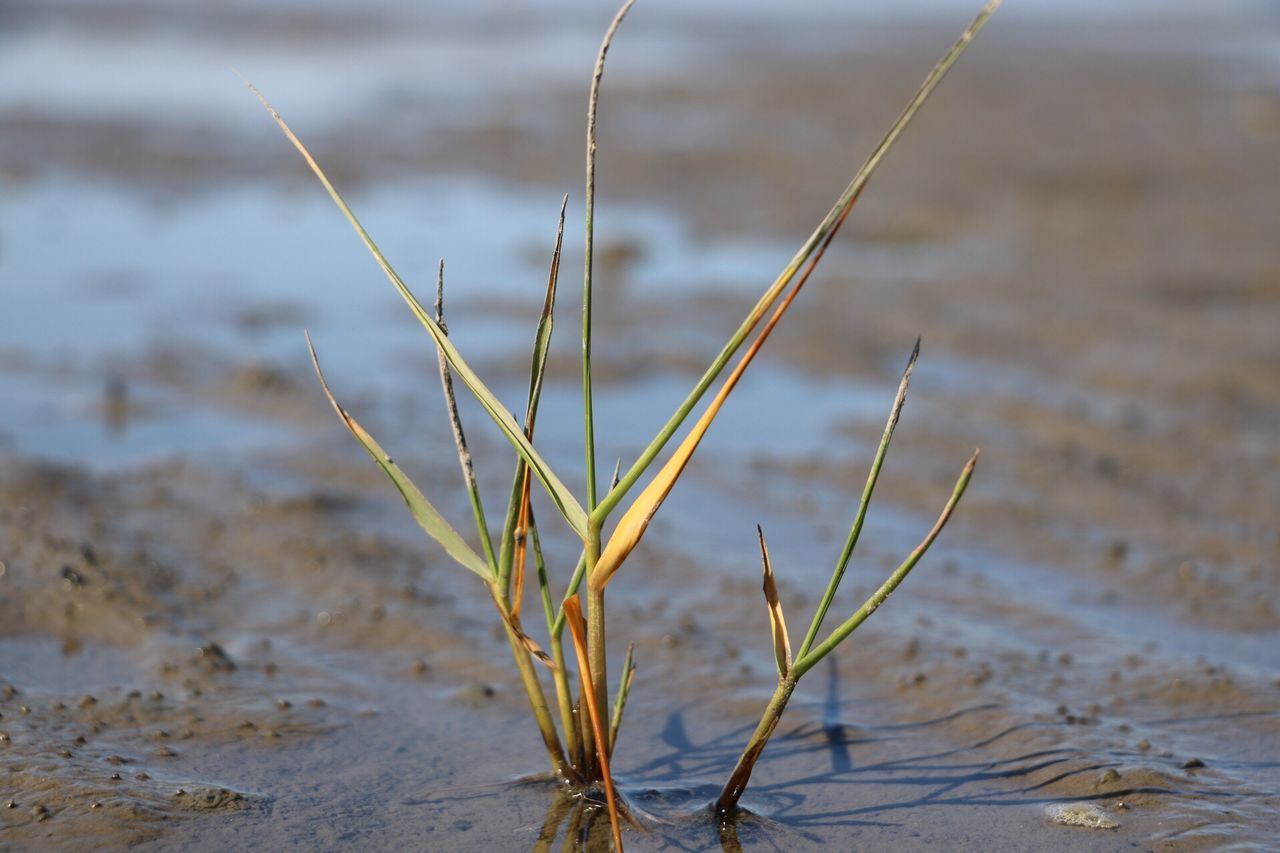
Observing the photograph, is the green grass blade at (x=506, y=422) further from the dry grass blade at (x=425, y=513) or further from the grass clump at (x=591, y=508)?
the dry grass blade at (x=425, y=513)

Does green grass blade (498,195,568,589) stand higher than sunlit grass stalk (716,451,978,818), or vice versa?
green grass blade (498,195,568,589)

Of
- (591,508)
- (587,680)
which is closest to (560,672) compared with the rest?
(587,680)

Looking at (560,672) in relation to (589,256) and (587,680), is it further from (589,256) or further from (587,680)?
(589,256)

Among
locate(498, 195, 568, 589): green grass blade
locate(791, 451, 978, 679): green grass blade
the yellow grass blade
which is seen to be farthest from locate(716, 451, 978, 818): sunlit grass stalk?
locate(498, 195, 568, 589): green grass blade

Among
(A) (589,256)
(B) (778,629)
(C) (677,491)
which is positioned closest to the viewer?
(A) (589,256)

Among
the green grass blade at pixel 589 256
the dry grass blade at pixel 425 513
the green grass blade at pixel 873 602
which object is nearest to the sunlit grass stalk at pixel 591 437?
the green grass blade at pixel 589 256

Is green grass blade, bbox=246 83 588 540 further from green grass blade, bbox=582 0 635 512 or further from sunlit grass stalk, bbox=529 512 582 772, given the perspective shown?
sunlit grass stalk, bbox=529 512 582 772

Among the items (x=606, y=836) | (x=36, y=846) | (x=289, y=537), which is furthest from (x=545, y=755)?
(x=289, y=537)

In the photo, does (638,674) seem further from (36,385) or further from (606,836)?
Result: (36,385)
